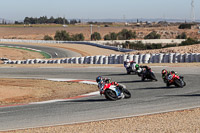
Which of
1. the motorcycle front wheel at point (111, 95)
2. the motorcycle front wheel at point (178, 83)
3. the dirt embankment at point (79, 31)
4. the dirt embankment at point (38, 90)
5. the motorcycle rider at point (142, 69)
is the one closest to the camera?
the motorcycle front wheel at point (111, 95)

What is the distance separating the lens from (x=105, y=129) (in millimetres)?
10992

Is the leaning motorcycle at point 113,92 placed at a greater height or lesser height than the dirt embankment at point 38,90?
greater

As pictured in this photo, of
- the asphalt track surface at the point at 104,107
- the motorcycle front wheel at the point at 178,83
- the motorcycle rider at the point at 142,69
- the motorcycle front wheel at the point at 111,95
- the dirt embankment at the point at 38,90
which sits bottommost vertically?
the dirt embankment at the point at 38,90

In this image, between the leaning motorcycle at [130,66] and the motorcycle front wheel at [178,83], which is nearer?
the motorcycle front wheel at [178,83]

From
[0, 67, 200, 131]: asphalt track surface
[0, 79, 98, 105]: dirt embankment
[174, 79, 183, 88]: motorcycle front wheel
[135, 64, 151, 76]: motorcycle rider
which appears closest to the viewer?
[0, 67, 200, 131]: asphalt track surface

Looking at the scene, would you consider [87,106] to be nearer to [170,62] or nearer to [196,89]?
[196,89]

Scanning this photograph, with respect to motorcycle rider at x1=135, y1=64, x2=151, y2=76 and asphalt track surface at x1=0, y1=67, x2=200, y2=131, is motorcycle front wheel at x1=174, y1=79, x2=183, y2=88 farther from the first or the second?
motorcycle rider at x1=135, y1=64, x2=151, y2=76

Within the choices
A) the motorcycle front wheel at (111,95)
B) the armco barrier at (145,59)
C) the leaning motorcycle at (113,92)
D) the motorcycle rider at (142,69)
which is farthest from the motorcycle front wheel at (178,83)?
the armco barrier at (145,59)

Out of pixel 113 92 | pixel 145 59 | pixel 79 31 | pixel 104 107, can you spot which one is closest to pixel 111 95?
pixel 113 92

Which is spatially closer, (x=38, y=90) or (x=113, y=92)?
(x=113, y=92)

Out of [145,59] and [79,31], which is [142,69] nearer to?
[145,59]

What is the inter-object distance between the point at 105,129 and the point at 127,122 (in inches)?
41.2

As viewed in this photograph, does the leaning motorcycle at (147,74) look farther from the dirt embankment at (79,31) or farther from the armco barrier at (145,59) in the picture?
the dirt embankment at (79,31)

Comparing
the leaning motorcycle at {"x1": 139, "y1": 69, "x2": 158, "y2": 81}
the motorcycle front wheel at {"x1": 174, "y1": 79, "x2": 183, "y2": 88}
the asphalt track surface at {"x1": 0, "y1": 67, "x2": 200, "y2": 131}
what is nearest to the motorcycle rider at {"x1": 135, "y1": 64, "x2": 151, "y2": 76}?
the leaning motorcycle at {"x1": 139, "y1": 69, "x2": 158, "y2": 81}
